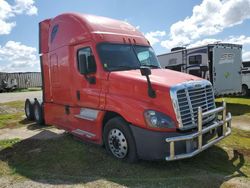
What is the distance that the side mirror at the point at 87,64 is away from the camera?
20.9 feet

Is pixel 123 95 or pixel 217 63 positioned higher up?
pixel 217 63

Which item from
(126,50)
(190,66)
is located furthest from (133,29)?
(190,66)

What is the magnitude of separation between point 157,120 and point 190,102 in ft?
2.53

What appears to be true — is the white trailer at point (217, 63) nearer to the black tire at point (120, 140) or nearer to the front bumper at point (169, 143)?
the black tire at point (120, 140)

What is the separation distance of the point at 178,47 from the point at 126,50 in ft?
35.3

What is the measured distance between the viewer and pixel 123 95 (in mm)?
5688

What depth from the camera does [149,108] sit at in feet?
17.1

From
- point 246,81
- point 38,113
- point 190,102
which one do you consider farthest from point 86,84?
point 246,81

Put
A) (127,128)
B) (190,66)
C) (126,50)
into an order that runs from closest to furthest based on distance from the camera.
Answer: (127,128)
(126,50)
(190,66)

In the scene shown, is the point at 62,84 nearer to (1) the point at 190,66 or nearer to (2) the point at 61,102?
(2) the point at 61,102

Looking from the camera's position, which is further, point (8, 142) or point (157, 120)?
point (8, 142)

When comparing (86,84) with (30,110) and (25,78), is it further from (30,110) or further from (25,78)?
(25,78)

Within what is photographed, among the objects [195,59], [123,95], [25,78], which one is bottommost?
[123,95]

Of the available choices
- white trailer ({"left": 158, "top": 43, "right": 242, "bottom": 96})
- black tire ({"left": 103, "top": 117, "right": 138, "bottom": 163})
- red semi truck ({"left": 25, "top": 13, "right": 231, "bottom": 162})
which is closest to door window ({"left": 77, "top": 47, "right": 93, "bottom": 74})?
red semi truck ({"left": 25, "top": 13, "right": 231, "bottom": 162})
